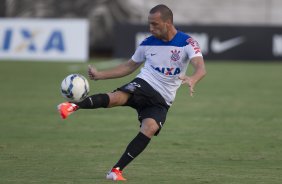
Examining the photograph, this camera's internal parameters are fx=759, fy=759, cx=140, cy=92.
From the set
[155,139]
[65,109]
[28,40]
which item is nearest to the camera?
[65,109]

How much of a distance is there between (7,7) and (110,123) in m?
22.1

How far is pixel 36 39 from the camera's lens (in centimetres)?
2911

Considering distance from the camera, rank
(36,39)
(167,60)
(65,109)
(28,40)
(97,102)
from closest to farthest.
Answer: (65,109), (97,102), (167,60), (36,39), (28,40)

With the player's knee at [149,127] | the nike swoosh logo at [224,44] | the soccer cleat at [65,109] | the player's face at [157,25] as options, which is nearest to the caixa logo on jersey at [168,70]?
the player's face at [157,25]

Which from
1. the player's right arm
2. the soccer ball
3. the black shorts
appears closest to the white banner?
the player's right arm

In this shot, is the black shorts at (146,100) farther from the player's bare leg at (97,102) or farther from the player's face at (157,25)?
the player's face at (157,25)

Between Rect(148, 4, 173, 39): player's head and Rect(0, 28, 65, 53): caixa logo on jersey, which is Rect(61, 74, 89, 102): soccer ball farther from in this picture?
Rect(0, 28, 65, 53): caixa logo on jersey

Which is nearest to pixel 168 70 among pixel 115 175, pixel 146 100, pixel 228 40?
pixel 146 100

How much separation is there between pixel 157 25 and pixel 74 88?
47.4 inches

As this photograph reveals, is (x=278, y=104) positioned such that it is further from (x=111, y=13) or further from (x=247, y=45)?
(x=111, y=13)

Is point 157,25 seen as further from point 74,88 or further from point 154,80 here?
point 74,88

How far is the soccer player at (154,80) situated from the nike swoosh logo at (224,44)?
842 inches

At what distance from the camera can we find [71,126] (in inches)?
551

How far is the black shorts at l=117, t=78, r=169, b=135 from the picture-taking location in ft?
29.4
